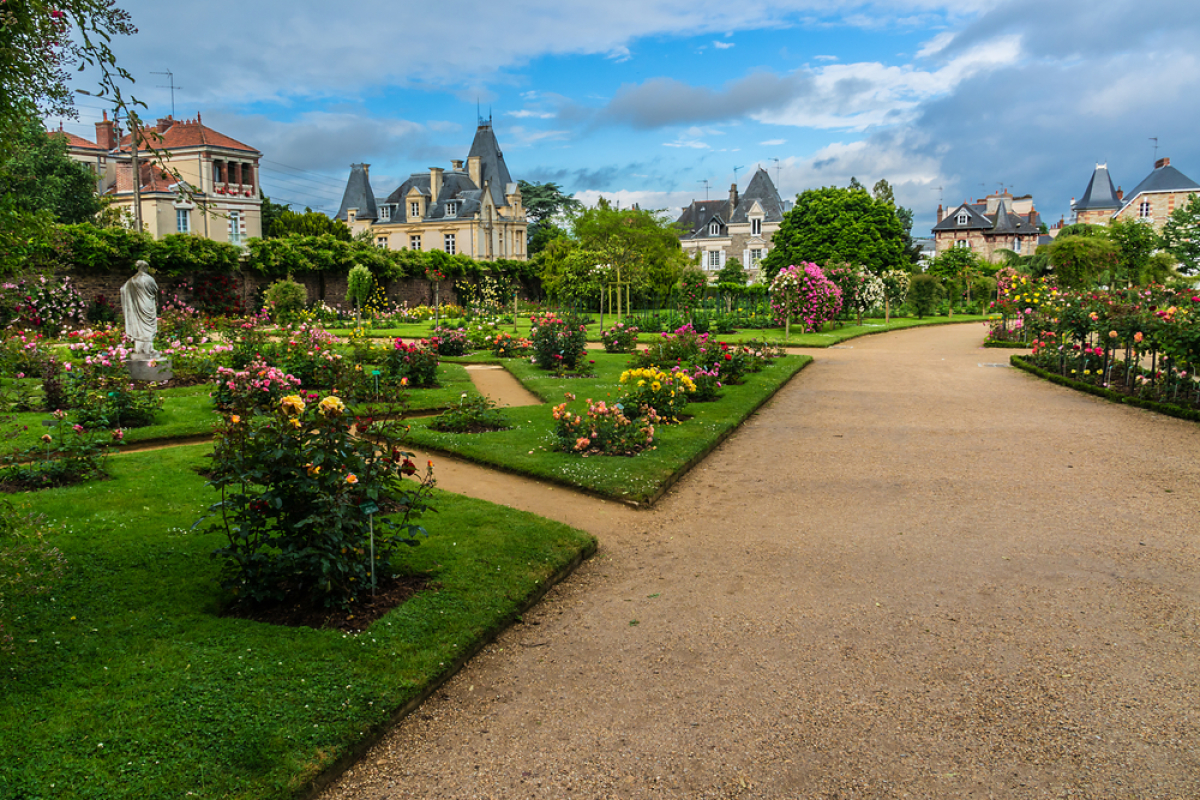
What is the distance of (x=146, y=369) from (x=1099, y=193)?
255ft

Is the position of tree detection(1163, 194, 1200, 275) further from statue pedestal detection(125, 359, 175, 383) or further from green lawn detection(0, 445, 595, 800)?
green lawn detection(0, 445, 595, 800)

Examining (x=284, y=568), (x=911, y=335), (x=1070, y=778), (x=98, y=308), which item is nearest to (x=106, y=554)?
(x=284, y=568)

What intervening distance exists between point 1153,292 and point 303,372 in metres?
14.0

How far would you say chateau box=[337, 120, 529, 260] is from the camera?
5931cm

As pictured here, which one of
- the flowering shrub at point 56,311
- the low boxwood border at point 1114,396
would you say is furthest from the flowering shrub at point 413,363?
the low boxwood border at point 1114,396

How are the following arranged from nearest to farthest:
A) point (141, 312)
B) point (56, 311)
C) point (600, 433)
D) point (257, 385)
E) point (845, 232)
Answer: point (600, 433) < point (257, 385) < point (141, 312) < point (56, 311) < point (845, 232)

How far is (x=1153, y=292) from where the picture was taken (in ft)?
42.5

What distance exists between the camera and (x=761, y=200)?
62.0 m

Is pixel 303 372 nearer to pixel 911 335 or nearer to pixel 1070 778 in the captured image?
pixel 1070 778

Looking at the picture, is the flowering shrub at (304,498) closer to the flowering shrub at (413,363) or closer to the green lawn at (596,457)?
the green lawn at (596,457)

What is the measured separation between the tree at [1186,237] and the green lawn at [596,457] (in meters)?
34.5

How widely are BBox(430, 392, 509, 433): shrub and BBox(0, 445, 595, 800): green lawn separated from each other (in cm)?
394

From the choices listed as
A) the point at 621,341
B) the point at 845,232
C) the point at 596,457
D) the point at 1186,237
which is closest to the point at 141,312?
the point at 596,457

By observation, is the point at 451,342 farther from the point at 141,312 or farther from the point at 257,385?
the point at 257,385
